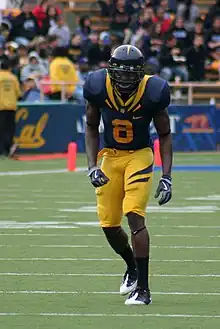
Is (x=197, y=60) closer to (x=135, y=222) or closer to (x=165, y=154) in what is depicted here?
(x=165, y=154)

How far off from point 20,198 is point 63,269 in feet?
19.7

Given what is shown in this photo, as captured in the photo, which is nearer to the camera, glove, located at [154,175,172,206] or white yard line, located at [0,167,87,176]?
glove, located at [154,175,172,206]

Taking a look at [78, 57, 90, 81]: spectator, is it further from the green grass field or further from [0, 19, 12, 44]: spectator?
the green grass field

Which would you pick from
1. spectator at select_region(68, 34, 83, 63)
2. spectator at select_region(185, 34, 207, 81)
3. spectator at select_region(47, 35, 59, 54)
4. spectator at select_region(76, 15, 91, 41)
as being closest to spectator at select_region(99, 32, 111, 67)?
spectator at select_region(76, 15, 91, 41)

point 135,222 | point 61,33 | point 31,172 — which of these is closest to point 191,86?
point 61,33

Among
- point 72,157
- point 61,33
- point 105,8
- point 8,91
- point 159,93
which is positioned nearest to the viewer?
point 159,93

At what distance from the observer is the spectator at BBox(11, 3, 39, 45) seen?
2695 cm

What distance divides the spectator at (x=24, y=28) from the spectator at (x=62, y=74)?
2.37 metres

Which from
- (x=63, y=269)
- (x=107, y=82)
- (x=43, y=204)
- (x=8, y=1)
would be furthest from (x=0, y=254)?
(x=8, y=1)

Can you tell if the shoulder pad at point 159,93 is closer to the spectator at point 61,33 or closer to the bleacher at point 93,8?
the spectator at point 61,33

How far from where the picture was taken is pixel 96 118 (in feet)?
28.0

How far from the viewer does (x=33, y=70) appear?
81.5 feet

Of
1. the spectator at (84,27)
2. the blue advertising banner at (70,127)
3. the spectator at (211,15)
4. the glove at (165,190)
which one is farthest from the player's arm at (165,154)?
the spectator at (211,15)

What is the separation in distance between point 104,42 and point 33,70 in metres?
2.64
